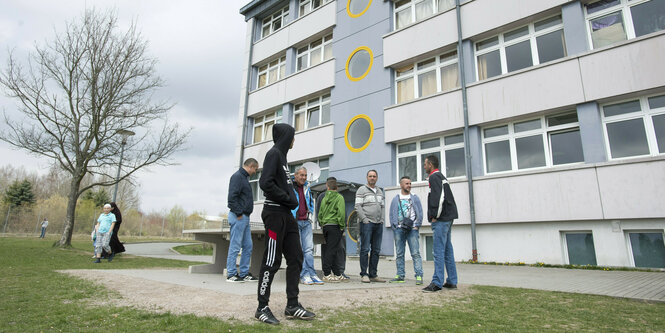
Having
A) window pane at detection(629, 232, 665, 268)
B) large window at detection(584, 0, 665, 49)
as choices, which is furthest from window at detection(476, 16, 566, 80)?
window pane at detection(629, 232, 665, 268)

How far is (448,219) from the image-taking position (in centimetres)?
562

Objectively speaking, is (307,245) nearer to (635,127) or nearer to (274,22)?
(635,127)

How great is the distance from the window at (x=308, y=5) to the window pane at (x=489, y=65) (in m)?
9.59

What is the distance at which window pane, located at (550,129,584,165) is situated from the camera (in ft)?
35.3

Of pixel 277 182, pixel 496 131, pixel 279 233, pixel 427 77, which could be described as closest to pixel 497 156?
pixel 496 131

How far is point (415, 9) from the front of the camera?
612 inches

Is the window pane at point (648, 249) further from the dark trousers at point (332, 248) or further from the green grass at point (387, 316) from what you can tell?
the dark trousers at point (332, 248)

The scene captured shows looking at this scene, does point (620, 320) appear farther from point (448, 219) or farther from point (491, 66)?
point (491, 66)

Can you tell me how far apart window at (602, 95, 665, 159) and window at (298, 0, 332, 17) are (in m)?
14.2

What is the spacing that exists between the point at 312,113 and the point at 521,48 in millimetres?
9845

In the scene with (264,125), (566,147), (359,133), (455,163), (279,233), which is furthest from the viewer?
(264,125)

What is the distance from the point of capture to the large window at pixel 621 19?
33.3ft

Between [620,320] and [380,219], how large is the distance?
3.62 meters

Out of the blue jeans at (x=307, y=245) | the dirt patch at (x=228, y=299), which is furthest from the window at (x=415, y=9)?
the dirt patch at (x=228, y=299)
